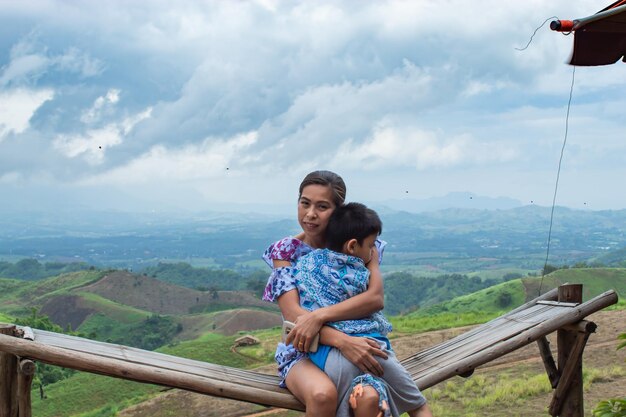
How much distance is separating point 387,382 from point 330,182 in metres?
1.16

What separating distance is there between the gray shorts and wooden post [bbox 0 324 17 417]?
1760 mm

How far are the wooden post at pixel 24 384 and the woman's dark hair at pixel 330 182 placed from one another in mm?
1751

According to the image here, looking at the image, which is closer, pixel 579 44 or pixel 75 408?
pixel 579 44

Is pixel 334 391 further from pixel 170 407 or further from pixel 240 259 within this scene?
pixel 240 259

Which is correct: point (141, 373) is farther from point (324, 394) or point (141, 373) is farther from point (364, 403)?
point (364, 403)

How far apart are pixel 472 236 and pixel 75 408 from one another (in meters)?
175

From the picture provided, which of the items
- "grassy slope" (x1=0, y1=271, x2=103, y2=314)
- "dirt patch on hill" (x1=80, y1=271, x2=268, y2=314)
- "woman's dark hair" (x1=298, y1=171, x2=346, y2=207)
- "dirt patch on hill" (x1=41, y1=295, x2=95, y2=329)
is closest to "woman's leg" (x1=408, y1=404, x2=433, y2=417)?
"woman's dark hair" (x1=298, y1=171, x2=346, y2=207)

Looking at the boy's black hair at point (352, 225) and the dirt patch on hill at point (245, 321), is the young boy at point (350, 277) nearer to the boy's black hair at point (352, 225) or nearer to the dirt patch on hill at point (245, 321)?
the boy's black hair at point (352, 225)

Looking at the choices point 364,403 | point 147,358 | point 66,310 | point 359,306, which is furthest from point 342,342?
point 66,310

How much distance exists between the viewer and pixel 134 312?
4422 cm

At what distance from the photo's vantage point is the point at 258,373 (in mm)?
4559

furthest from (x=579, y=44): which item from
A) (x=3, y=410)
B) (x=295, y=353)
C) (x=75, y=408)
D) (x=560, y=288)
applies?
(x=75, y=408)

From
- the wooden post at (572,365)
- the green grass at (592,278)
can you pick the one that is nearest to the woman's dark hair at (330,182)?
the wooden post at (572,365)

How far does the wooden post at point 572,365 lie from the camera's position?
5.52m
